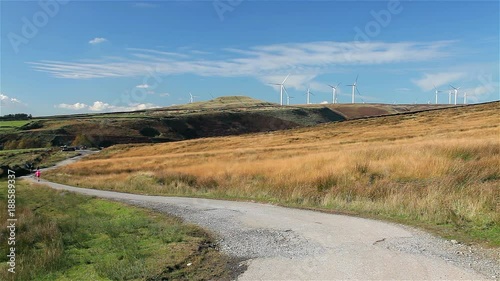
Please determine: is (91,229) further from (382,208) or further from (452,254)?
(452,254)

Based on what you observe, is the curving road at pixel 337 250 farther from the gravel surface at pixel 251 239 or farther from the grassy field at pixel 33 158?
the grassy field at pixel 33 158

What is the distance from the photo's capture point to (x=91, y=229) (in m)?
13.7

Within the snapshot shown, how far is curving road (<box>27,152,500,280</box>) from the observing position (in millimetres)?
7188

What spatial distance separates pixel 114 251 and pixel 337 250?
5426mm

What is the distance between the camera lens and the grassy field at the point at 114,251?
26.3 feet

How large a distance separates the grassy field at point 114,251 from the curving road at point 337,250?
76 cm

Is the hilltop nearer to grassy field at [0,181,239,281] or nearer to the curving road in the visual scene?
grassy field at [0,181,239,281]

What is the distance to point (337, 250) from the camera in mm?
8734

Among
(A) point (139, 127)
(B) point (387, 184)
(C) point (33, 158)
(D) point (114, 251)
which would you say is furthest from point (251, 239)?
(A) point (139, 127)

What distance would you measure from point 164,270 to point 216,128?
136 metres

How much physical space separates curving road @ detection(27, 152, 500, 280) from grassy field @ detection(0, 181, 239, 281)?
2.51 ft

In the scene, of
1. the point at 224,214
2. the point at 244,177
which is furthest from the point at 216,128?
the point at 224,214

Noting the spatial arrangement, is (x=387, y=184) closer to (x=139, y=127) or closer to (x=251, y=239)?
(x=251, y=239)

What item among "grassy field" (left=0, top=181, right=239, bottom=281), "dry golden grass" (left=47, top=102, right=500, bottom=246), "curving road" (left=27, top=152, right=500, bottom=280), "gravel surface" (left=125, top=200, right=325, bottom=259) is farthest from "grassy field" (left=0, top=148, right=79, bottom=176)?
"curving road" (left=27, top=152, right=500, bottom=280)
